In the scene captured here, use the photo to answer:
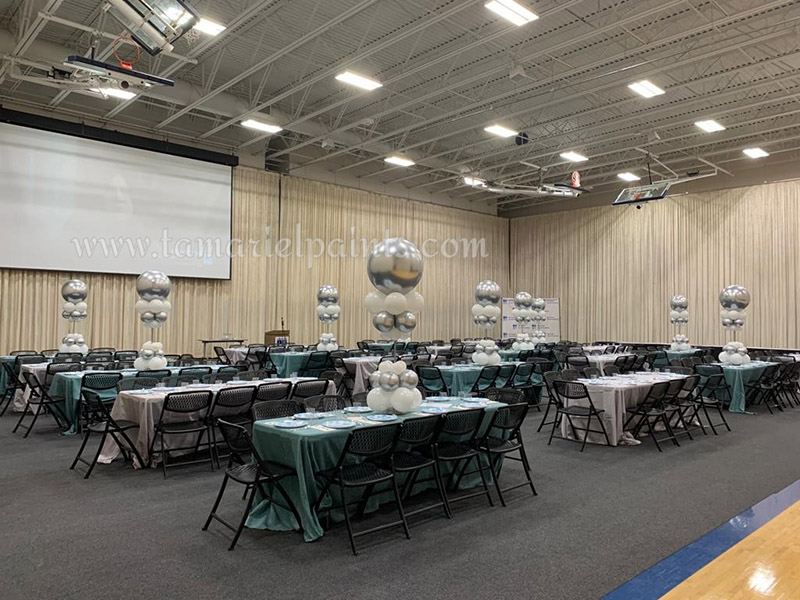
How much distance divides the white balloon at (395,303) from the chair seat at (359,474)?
1570mm

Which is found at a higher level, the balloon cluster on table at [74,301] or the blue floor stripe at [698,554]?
the balloon cluster on table at [74,301]

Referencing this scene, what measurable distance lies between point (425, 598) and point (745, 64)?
10392 mm

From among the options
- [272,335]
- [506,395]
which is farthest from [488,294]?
[272,335]

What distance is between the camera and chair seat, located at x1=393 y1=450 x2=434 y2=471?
4211 millimetres

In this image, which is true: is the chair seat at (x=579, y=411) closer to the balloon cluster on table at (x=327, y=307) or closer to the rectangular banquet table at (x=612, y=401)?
the rectangular banquet table at (x=612, y=401)

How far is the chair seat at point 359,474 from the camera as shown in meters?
3.92

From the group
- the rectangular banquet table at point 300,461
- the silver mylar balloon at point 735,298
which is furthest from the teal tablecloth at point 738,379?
the rectangular banquet table at point 300,461

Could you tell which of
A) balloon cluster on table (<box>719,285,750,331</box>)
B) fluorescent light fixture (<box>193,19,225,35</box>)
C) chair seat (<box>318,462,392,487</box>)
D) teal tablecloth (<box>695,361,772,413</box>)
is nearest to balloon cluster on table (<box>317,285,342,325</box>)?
fluorescent light fixture (<box>193,19,225,35</box>)

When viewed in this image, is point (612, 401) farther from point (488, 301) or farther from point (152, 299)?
point (152, 299)

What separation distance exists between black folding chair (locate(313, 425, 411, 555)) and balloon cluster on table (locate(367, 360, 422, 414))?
26.8 inches

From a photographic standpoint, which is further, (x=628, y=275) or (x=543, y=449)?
(x=628, y=275)

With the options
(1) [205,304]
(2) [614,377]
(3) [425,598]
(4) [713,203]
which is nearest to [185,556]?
(3) [425,598]

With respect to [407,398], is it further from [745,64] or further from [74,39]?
[74,39]

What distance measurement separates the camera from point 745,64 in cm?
996
